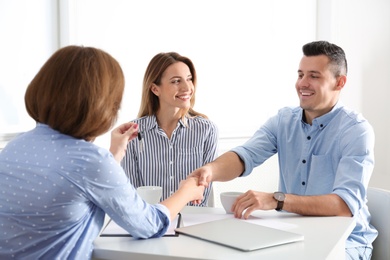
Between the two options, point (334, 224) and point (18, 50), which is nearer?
point (334, 224)

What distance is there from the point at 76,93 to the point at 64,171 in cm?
20

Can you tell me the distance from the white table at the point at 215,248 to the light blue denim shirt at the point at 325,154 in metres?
0.29

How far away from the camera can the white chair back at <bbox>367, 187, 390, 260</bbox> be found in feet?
6.56

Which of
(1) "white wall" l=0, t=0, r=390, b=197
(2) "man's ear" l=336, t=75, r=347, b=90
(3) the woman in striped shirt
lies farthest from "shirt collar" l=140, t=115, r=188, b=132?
(2) "man's ear" l=336, t=75, r=347, b=90

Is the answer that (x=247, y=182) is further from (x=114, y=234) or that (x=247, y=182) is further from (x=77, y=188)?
(x=77, y=188)

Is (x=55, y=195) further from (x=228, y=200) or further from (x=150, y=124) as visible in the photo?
(x=150, y=124)

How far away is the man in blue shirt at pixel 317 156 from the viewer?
178 cm

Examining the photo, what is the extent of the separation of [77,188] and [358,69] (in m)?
3.34

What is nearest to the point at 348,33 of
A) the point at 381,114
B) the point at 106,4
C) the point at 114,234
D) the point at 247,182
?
the point at 381,114

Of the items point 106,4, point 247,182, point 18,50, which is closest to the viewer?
point 18,50

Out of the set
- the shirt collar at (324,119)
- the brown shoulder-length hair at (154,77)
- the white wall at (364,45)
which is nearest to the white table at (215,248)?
the shirt collar at (324,119)

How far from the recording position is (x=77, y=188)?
1.32 m

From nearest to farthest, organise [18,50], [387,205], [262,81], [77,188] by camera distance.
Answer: [77,188]
[387,205]
[18,50]
[262,81]

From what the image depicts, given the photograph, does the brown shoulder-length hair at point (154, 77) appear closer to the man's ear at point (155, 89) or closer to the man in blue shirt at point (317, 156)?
the man's ear at point (155, 89)
